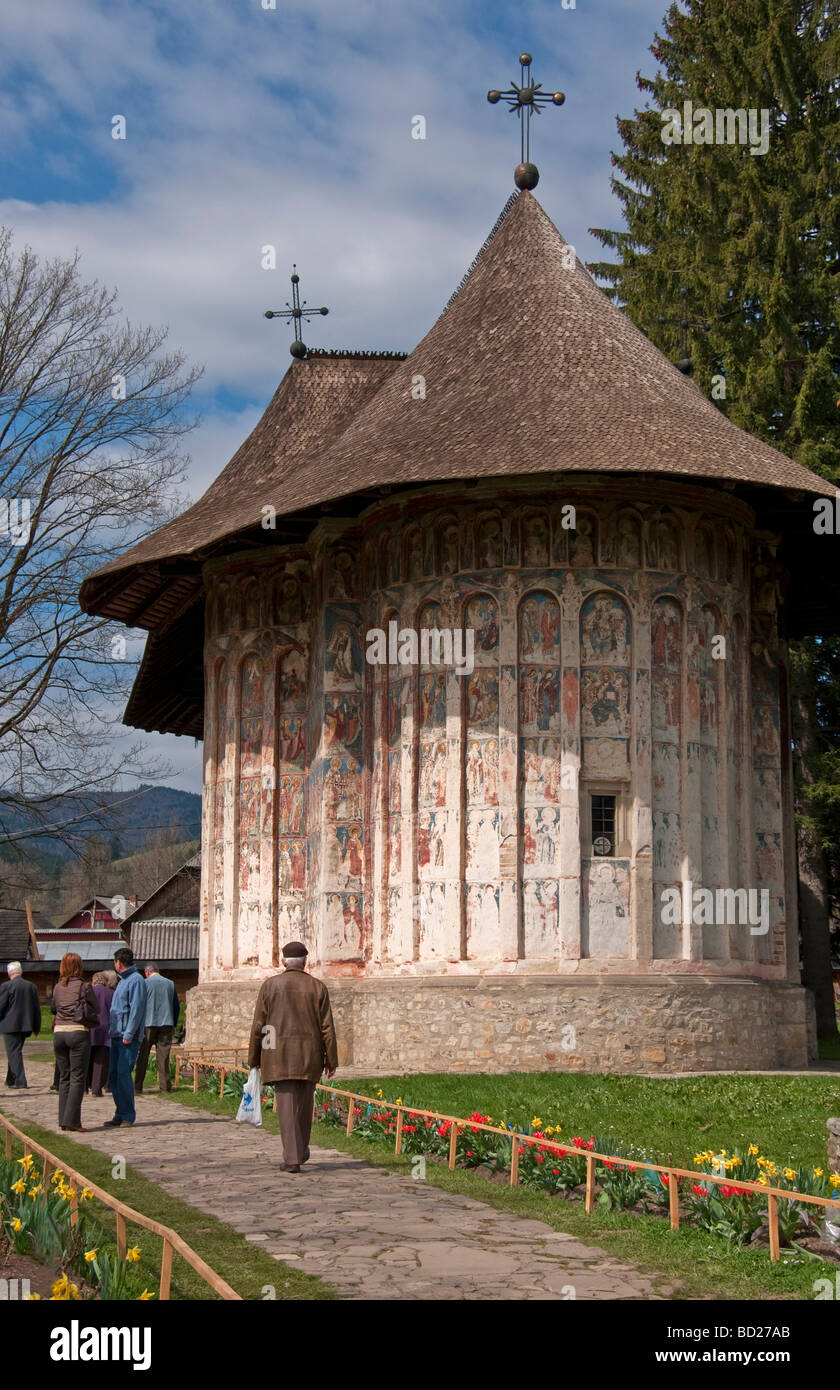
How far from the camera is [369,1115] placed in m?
14.2

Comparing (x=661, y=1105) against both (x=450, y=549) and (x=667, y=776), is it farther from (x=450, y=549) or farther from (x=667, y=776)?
(x=450, y=549)

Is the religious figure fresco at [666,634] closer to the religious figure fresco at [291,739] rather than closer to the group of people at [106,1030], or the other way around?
the religious figure fresco at [291,739]

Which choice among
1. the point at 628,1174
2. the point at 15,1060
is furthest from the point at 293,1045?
the point at 15,1060

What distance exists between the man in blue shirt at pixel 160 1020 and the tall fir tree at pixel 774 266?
49.2ft

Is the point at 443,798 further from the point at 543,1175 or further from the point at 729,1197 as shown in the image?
the point at 729,1197

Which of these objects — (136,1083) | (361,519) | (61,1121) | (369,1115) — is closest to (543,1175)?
(369,1115)

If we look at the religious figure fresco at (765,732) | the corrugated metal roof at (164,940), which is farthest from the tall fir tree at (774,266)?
the corrugated metal roof at (164,940)

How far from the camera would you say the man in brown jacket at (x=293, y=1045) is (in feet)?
38.9

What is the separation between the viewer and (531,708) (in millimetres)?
20734

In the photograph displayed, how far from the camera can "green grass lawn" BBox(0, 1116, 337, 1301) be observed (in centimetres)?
769

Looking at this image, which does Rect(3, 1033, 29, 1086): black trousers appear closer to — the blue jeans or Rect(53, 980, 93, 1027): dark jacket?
the blue jeans

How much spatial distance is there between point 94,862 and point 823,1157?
77.3 ft

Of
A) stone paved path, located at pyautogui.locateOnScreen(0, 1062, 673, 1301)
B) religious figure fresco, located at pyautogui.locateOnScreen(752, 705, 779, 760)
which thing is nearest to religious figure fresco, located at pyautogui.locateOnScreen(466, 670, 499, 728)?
religious figure fresco, located at pyautogui.locateOnScreen(752, 705, 779, 760)

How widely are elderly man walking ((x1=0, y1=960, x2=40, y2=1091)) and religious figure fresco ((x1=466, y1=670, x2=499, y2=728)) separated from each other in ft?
20.3
